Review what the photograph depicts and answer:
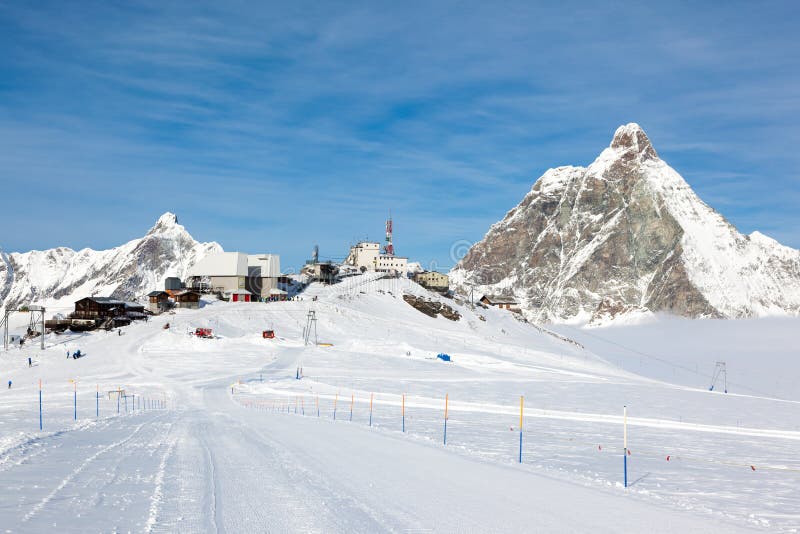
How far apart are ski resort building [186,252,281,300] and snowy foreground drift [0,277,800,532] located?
60.1m

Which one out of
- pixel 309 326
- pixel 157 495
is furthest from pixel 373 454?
pixel 309 326

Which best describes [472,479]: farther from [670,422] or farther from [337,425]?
[670,422]

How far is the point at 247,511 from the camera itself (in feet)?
38.5

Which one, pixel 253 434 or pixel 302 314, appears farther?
pixel 302 314

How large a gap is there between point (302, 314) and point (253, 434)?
81889mm

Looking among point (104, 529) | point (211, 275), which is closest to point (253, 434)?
point (104, 529)

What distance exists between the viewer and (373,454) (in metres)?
19.6

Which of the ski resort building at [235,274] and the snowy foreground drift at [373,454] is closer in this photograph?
the snowy foreground drift at [373,454]

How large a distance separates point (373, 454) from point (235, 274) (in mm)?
112191

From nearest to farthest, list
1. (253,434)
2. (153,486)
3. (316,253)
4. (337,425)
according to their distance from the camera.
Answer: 1. (153,486)
2. (253,434)
3. (337,425)
4. (316,253)

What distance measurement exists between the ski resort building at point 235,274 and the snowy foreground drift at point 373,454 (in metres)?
60.1

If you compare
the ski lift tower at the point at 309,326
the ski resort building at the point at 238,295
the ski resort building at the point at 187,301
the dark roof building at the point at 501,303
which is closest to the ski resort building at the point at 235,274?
the ski resort building at the point at 238,295

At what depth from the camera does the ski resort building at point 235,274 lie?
12644cm

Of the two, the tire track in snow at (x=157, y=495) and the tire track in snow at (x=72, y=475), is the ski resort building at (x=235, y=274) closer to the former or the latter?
the tire track in snow at (x=72, y=475)
